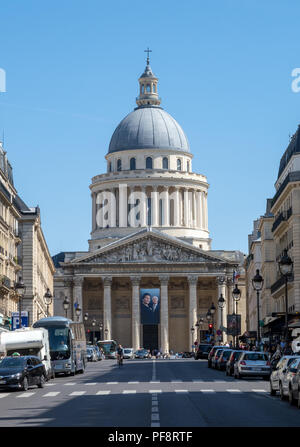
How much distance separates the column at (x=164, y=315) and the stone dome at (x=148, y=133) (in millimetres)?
28707

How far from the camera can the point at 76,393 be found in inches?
1575

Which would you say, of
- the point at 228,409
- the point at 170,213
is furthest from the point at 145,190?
the point at 228,409

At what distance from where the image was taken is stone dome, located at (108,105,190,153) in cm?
18538

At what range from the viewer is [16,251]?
99.5 metres

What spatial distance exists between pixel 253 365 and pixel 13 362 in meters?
11.7

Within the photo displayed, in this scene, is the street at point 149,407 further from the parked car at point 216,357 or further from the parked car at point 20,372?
the parked car at point 216,357

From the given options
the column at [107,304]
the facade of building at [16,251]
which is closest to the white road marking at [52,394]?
the facade of building at [16,251]

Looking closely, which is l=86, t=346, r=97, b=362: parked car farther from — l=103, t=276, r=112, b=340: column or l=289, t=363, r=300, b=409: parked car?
l=289, t=363, r=300, b=409: parked car

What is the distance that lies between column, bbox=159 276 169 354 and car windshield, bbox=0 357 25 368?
119464 millimetres

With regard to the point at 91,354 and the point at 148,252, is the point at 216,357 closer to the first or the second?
the point at 91,354

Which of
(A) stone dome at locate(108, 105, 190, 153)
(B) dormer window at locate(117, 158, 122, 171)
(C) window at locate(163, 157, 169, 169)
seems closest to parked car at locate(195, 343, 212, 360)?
(A) stone dome at locate(108, 105, 190, 153)

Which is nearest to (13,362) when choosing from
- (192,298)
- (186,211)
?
(192,298)

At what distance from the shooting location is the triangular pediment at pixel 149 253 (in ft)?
536

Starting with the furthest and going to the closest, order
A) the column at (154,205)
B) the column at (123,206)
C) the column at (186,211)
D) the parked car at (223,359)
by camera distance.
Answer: the column at (186,211) → the column at (154,205) → the column at (123,206) → the parked car at (223,359)
